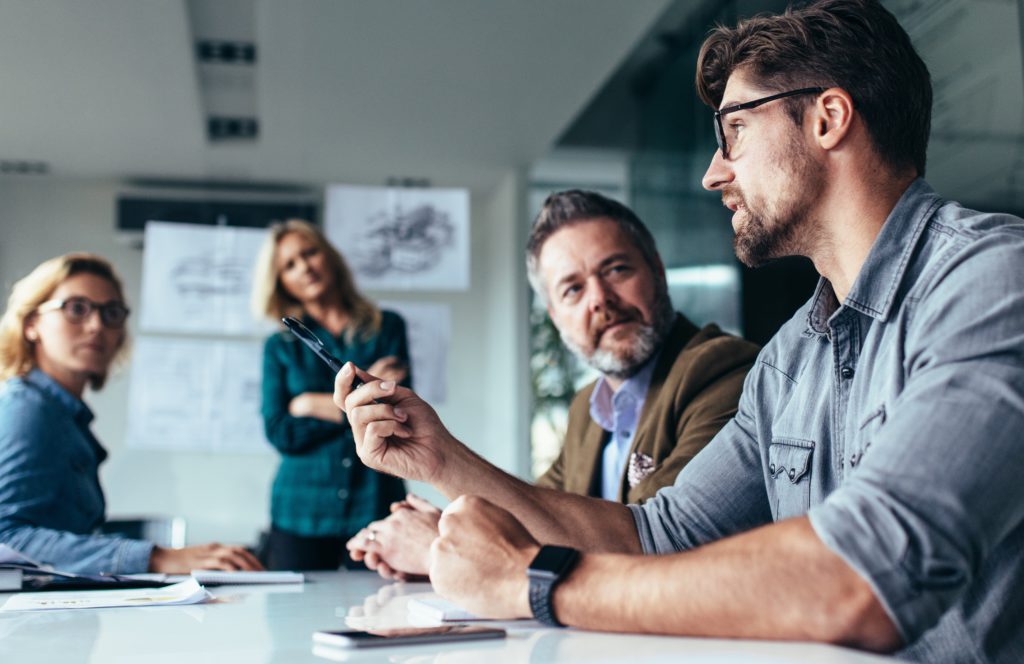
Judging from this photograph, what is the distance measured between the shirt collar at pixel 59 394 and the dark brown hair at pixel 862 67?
179cm

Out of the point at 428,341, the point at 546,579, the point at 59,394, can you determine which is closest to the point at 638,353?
the point at 546,579

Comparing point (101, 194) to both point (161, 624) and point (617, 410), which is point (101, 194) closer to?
point (617, 410)

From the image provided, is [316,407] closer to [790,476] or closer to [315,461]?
[315,461]

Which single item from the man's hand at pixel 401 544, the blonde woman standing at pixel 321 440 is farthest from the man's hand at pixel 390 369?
the man's hand at pixel 401 544

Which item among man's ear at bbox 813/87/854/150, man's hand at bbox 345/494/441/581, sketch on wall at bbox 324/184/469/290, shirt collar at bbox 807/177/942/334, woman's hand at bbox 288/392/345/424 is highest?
sketch on wall at bbox 324/184/469/290

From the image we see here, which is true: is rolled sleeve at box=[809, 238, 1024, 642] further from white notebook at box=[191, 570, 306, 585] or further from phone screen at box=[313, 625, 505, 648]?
white notebook at box=[191, 570, 306, 585]

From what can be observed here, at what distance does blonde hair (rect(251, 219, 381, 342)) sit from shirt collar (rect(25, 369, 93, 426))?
966 mm

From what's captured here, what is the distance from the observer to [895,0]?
7.43 feet

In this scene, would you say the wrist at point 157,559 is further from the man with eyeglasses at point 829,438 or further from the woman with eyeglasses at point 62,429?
the man with eyeglasses at point 829,438

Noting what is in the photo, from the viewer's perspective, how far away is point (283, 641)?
945mm

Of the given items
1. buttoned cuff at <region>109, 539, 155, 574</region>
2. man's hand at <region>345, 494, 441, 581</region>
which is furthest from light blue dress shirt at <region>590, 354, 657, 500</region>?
buttoned cuff at <region>109, 539, 155, 574</region>

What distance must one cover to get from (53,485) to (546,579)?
1.56m

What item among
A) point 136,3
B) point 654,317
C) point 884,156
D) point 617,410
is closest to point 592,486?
point 617,410

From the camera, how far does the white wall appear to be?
362cm
